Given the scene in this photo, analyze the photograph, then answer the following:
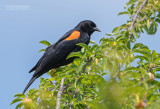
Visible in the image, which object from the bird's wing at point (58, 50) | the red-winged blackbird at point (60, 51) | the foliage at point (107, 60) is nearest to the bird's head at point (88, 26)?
the red-winged blackbird at point (60, 51)

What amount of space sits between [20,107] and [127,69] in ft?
5.22

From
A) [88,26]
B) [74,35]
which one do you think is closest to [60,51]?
[74,35]

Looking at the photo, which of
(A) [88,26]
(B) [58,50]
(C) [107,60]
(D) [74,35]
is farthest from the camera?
(A) [88,26]

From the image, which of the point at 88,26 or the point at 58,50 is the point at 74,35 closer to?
the point at 58,50

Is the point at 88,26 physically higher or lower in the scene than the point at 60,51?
higher

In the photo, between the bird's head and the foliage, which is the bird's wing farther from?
the foliage

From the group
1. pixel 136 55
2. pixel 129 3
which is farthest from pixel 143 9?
pixel 136 55

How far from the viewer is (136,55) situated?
2.53 metres

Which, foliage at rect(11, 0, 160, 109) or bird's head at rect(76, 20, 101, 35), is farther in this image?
bird's head at rect(76, 20, 101, 35)

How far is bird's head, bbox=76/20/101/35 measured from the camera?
5.54 m

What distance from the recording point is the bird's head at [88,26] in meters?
5.54

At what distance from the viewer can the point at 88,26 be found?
5.66m

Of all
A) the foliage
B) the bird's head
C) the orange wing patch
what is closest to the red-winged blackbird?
the orange wing patch

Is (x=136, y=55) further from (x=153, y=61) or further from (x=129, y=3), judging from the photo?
(x=129, y=3)
